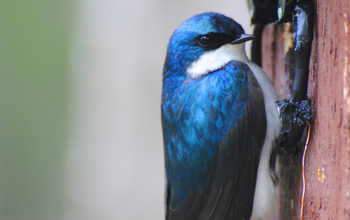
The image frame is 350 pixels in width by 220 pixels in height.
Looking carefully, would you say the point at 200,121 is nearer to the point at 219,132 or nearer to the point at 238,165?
the point at 219,132

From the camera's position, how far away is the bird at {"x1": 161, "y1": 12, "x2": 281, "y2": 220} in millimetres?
1278

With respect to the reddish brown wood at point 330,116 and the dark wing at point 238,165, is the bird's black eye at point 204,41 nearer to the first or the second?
the dark wing at point 238,165

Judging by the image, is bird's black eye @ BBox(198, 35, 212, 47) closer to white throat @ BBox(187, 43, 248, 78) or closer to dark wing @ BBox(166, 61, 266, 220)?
white throat @ BBox(187, 43, 248, 78)

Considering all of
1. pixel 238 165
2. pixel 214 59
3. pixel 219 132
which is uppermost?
pixel 214 59

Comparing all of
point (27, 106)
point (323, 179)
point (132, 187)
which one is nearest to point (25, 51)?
point (27, 106)

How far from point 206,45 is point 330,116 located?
0.64 metres

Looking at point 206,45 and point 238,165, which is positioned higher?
point 206,45

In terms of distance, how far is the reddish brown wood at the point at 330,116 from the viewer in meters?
0.86

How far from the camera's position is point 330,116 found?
3.14ft

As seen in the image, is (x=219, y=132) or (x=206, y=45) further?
(x=206, y=45)

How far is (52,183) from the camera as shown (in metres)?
3.58

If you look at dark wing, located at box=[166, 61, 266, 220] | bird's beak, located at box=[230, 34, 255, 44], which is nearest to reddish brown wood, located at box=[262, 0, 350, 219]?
dark wing, located at box=[166, 61, 266, 220]

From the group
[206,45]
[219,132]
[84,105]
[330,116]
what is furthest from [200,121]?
[84,105]

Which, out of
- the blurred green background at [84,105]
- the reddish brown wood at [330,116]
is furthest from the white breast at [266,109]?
the blurred green background at [84,105]
